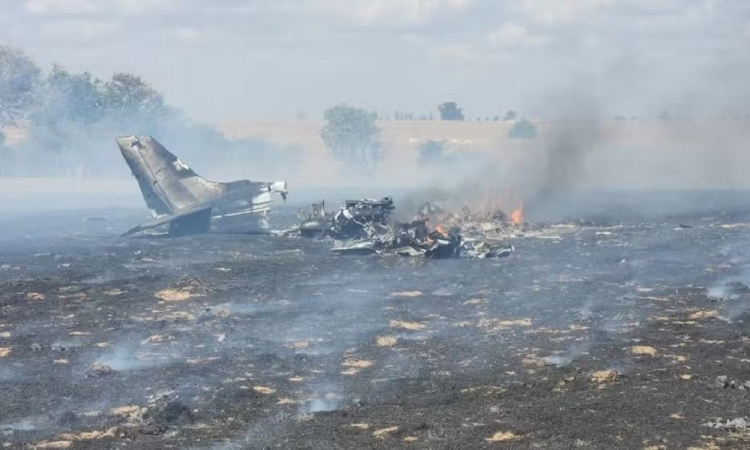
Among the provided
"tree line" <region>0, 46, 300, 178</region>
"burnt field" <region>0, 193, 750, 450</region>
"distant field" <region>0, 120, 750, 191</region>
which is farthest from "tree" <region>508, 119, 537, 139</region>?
"burnt field" <region>0, 193, 750, 450</region>

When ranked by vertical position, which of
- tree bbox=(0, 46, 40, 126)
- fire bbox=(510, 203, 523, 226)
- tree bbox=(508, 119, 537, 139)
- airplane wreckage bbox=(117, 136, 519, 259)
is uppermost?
tree bbox=(0, 46, 40, 126)

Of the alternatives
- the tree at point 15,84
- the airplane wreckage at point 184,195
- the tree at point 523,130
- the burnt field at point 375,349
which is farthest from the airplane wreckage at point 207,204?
the tree at point 523,130

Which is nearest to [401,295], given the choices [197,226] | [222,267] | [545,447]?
[222,267]

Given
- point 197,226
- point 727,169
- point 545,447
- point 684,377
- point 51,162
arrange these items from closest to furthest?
point 545,447
point 684,377
point 197,226
point 727,169
point 51,162

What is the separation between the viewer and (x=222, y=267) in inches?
1256

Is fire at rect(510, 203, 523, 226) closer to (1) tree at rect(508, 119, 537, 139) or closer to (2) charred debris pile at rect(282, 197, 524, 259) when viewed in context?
(2) charred debris pile at rect(282, 197, 524, 259)

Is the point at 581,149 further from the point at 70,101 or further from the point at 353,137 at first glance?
the point at 353,137

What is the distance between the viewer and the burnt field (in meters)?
13.6

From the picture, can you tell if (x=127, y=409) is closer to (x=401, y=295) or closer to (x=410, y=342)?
(x=410, y=342)

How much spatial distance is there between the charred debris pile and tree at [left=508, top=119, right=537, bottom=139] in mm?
82859

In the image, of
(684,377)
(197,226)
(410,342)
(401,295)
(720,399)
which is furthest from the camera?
(197,226)

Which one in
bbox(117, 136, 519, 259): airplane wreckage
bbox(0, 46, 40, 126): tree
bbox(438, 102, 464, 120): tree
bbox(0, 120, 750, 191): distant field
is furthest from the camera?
bbox(438, 102, 464, 120): tree

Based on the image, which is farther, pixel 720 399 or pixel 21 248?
pixel 21 248

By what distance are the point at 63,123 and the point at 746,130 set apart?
6996 centimetres
